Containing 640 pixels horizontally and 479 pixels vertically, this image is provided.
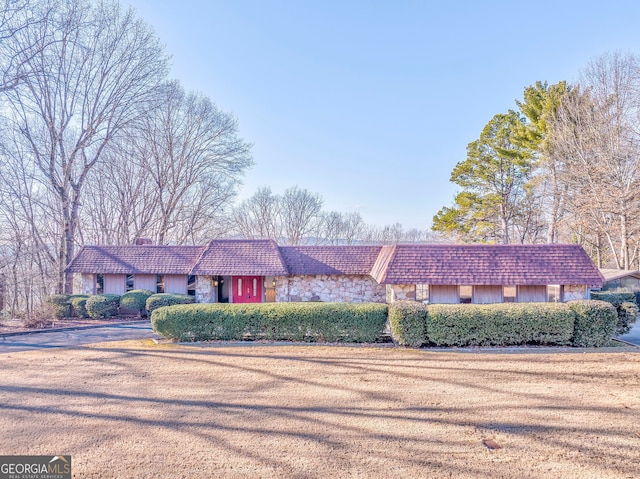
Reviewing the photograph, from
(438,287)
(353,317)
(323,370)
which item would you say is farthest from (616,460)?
(438,287)

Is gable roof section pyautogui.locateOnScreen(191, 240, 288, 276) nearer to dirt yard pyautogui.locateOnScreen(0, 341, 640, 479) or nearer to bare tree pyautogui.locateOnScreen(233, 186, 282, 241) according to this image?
dirt yard pyautogui.locateOnScreen(0, 341, 640, 479)

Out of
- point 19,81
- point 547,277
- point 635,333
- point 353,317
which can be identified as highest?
point 19,81

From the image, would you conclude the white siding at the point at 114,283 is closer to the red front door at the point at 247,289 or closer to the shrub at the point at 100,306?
the shrub at the point at 100,306

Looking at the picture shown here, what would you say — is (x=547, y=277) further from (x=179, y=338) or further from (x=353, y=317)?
(x=179, y=338)

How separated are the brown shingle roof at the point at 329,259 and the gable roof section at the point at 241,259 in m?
0.69

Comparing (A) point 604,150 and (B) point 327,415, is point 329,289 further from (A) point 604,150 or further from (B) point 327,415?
(A) point 604,150

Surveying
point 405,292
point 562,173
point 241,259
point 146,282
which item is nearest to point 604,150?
point 562,173

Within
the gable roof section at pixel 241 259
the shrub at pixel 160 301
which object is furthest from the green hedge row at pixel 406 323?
the gable roof section at pixel 241 259

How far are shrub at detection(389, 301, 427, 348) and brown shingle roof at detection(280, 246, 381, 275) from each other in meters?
6.47

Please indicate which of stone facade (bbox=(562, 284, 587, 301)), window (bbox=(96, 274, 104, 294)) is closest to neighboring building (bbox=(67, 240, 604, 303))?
window (bbox=(96, 274, 104, 294))

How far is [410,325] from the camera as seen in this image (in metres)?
9.76

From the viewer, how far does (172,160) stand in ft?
85.9

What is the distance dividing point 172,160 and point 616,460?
92.0 feet

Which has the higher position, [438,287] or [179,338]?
[438,287]
